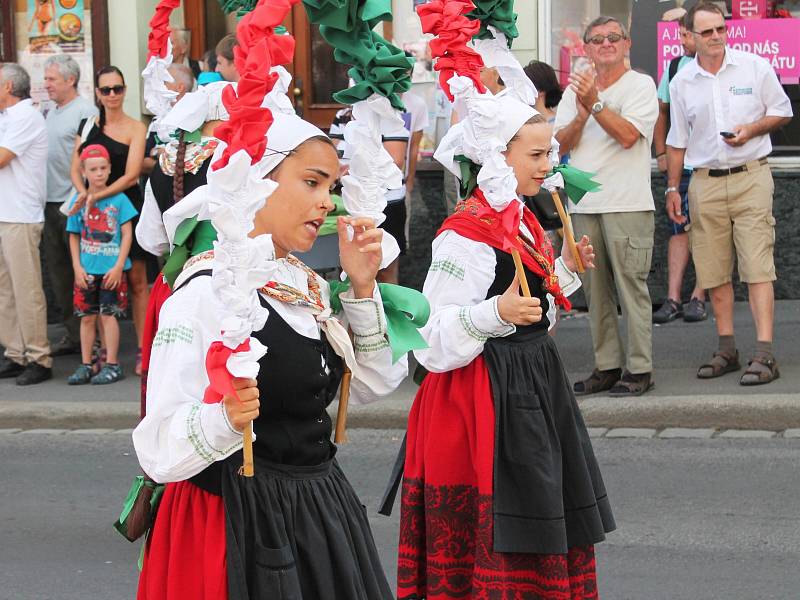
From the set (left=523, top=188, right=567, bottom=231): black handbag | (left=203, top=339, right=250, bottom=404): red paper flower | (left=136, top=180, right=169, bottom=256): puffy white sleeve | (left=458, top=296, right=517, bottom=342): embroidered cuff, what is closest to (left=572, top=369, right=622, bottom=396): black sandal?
(left=523, top=188, right=567, bottom=231): black handbag

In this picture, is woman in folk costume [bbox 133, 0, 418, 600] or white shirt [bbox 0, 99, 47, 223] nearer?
woman in folk costume [bbox 133, 0, 418, 600]

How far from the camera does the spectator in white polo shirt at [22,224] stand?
9.17m

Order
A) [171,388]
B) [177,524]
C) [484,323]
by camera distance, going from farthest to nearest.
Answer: [484,323] → [177,524] → [171,388]

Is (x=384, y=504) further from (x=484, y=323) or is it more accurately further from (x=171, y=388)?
(x=171, y=388)

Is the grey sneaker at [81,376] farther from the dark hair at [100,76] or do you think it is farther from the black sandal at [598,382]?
the black sandal at [598,382]

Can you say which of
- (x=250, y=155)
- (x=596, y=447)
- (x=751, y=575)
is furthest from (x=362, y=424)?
(x=250, y=155)

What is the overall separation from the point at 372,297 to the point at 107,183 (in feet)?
19.4

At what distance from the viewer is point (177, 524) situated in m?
3.14

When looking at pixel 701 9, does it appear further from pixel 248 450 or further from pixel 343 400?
pixel 248 450

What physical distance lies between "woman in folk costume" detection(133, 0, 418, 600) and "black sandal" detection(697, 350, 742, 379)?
5.19 meters

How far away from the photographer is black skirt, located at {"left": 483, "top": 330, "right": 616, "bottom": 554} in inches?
171

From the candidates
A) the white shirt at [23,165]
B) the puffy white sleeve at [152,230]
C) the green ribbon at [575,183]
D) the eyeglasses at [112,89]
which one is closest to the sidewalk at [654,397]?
the white shirt at [23,165]

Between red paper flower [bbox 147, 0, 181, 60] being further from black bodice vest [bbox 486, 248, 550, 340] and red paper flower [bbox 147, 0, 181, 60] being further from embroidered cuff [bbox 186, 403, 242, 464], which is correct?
embroidered cuff [bbox 186, 403, 242, 464]

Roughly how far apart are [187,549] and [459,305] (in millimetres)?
1568
